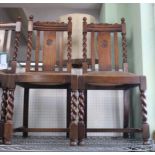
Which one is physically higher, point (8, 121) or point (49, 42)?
point (49, 42)

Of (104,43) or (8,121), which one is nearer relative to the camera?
(8,121)

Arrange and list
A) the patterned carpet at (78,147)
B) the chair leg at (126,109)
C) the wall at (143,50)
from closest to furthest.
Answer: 1. the patterned carpet at (78,147)
2. the wall at (143,50)
3. the chair leg at (126,109)

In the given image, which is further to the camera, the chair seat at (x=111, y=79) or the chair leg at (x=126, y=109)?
the chair leg at (x=126, y=109)

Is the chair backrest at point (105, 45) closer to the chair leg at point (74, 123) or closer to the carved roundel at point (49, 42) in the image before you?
the carved roundel at point (49, 42)

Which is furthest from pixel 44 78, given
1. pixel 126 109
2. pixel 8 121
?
pixel 126 109

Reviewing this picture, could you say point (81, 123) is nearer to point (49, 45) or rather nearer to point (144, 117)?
point (144, 117)

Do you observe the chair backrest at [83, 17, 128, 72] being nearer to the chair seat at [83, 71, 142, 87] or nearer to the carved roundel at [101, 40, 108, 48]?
the carved roundel at [101, 40, 108, 48]

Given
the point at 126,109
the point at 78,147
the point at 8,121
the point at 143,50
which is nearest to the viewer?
the point at 78,147

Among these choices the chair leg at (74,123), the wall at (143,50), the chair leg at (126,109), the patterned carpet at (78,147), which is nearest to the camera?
the patterned carpet at (78,147)

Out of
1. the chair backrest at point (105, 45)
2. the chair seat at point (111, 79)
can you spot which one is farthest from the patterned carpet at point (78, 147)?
the chair backrest at point (105, 45)

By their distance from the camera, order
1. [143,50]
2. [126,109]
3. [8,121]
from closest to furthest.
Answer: [8,121] → [143,50] → [126,109]

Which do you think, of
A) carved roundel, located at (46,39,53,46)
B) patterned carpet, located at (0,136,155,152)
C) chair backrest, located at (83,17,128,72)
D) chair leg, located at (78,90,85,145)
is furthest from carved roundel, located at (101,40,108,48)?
patterned carpet, located at (0,136,155,152)

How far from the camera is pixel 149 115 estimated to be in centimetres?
163

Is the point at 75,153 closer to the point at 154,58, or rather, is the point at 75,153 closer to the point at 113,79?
the point at 113,79
